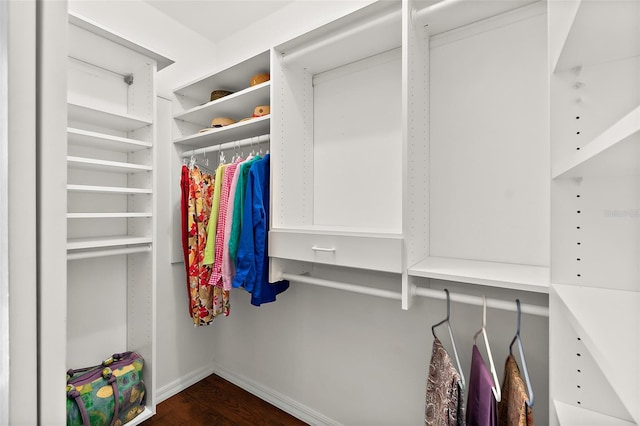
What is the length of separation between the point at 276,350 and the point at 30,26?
6.82ft

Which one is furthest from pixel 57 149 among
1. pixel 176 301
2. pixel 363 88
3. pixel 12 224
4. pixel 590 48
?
pixel 176 301

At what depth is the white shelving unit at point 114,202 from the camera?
1671 mm

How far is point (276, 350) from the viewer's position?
2078mm

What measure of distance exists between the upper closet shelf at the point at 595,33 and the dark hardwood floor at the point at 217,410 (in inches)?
85.3

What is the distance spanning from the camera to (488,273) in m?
1.11

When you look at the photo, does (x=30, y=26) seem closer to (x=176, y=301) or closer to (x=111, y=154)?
(x=111, y=154)

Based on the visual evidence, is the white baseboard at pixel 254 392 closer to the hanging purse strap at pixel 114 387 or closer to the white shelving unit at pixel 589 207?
the hanging purse strap at pixel 114 387

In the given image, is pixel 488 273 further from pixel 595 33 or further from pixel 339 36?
pixel 339 36

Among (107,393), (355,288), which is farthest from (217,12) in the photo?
(107,393)

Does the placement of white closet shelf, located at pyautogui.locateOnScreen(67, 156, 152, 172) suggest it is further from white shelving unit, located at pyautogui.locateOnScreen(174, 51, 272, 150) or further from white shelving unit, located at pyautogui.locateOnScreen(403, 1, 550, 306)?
white shelving unit, located at pyautogui.locateOnScreen(403, 1, 550, 306)

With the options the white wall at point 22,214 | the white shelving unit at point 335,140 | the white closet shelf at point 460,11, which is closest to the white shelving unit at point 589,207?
the white closet shelf at point 460,11

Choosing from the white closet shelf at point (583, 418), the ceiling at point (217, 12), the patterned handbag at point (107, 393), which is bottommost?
the patterned handbag at point (107, 393)

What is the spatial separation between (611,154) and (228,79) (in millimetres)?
1985

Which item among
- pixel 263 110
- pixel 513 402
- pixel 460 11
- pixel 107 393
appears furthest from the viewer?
pixel 263 110
